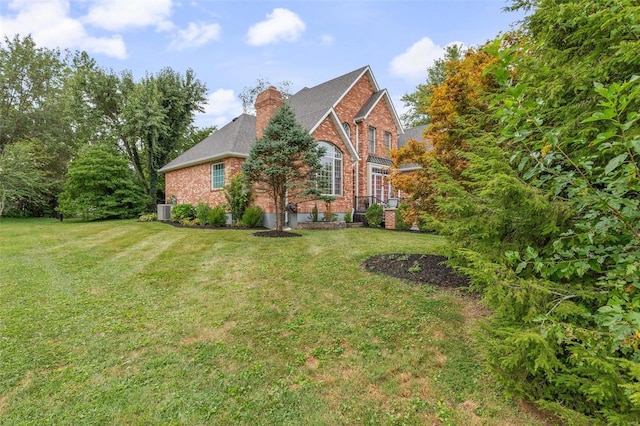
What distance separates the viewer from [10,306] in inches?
167

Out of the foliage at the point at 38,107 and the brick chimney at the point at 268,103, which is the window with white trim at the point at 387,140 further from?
the foliage at the point at 38,107

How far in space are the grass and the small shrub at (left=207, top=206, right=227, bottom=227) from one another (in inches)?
268

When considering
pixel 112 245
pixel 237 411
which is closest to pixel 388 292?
pixel 237 411

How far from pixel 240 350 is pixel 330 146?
1243cm

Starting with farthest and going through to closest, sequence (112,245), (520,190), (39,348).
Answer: (112,245) < (39,348) < (520,190)

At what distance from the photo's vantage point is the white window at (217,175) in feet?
47.5

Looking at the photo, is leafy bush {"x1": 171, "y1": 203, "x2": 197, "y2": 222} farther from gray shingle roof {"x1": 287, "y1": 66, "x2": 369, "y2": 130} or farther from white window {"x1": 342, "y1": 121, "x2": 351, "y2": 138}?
white window {"x1": 342, "y1": 121, "x2": 351, "y2": 138}

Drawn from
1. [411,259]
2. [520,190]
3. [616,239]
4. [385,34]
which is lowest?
[411,259]

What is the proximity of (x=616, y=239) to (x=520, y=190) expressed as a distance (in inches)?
22.0

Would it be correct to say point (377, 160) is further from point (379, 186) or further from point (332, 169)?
point (332, 169)

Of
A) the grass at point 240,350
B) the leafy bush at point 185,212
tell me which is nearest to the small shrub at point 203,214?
the leafy bush at point 185,212

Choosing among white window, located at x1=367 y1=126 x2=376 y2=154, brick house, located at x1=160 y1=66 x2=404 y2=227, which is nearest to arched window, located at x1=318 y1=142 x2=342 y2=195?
brick house, located at x1=160 y1=66 x2=404 y2=227

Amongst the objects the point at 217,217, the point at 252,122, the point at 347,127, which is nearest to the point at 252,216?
the point at 217,217

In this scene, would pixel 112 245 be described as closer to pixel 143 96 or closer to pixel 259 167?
pixel 259 167
